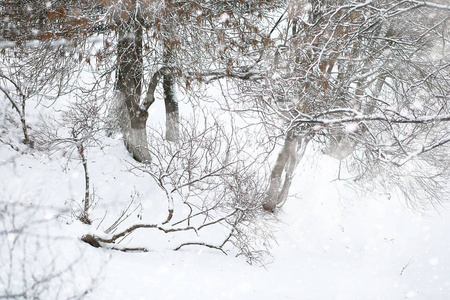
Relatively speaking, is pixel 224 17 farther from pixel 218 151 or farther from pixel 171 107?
pixel 171 107

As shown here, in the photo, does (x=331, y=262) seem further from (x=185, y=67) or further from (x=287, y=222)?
(x=185, y=67)

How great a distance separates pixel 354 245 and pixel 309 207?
1828mm

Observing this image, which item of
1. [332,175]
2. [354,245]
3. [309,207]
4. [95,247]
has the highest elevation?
[332,175]

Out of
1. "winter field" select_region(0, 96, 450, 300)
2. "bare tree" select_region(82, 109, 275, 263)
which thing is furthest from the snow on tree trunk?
"bare tree" select_region(82, 109, 275, 263)

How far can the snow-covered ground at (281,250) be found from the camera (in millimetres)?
4418

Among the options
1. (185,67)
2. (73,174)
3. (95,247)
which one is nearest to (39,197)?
(73,174)

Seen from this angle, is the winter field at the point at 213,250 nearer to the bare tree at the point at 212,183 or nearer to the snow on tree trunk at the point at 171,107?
the bare tree at the point at 212,183

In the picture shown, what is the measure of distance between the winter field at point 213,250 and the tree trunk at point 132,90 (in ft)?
2.11

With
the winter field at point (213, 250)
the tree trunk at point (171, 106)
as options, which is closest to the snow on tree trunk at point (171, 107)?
the tree trunk at point (171, 106)

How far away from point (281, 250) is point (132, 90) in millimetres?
6032

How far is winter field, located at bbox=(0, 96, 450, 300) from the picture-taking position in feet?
12.9

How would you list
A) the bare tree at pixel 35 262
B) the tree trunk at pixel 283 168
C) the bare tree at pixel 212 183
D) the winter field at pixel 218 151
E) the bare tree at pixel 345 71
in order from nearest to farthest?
the bare tree at pixel 35 262
the winter field at pixel 218 151
the bare tree at pixel 345 71
the bare tree at pixel 212 183
the tree trunk at pixel 283 168

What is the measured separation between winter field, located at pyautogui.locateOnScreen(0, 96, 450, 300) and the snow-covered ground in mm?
29

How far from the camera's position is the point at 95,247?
5027 millimetres
